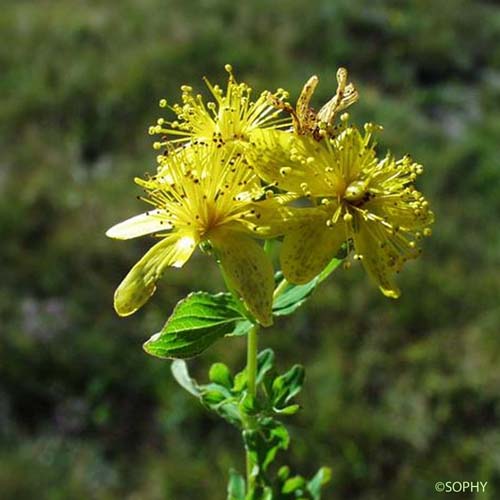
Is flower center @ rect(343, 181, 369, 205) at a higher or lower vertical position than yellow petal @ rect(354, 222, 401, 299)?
higher

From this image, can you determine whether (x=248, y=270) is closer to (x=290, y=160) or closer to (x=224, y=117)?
(x=290, y=160)

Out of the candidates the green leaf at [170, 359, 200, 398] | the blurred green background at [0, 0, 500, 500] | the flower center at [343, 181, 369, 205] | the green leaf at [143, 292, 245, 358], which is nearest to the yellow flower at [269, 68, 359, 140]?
the flower center at [343, 181, 369, 205]

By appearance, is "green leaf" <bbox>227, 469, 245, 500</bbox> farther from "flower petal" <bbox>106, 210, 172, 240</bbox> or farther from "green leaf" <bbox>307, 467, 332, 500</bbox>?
"flower petal" <bbox>106, 210, 172, 240</bbox>

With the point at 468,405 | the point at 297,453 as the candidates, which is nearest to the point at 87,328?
the point at 297,453

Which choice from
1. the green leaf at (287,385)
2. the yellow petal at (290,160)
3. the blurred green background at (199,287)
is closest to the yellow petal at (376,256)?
the yellow petal at (290,160)

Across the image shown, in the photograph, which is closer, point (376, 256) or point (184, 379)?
point (376, 256)

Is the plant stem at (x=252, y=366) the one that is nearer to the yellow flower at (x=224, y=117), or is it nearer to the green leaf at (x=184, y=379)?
the green leaf at (x=184, y=379)

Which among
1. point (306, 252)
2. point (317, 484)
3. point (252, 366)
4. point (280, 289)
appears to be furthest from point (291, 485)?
point (306, 252)
